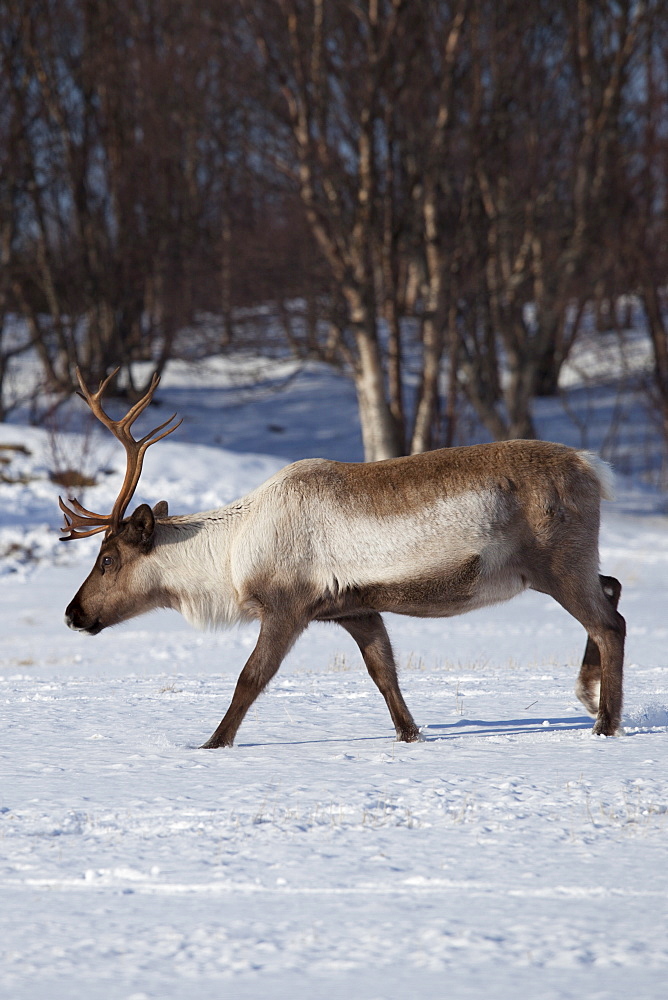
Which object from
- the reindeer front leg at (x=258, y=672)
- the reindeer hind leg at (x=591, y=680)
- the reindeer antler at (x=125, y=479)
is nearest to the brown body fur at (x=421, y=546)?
the reindeer front leg at (x=258, y=672)

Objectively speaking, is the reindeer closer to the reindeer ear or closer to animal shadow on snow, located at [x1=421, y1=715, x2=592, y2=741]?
animal shadow on snow, located at [x1=421, y1=715, x2=592, y2=741]

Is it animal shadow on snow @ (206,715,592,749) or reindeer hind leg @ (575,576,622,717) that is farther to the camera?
reindeer hind leg @ (575,576,622,717)

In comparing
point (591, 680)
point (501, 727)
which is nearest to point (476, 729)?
point (501, 727)

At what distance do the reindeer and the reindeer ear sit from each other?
1.31 feet

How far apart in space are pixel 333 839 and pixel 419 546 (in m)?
1.63

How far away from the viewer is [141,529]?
5.65 m

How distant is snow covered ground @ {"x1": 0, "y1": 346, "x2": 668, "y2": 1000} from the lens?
2.79 meters

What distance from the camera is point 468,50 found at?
17.6m

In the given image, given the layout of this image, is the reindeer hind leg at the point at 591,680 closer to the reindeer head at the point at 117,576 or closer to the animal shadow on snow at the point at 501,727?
the animal shadow on snow at the point at 501,727

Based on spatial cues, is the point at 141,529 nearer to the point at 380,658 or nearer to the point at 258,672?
the point at 258,672

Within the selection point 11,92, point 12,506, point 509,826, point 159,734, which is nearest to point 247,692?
point 159,734

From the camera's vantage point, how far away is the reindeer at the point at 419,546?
→ 5082 millimetres

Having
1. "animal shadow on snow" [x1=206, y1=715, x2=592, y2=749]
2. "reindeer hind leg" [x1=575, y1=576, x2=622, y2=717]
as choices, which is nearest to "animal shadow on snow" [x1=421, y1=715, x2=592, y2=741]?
"animal shadow on snow" [x1=206, y1=715, x2=592, y2=749]

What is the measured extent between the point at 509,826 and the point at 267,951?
126 centimetres
